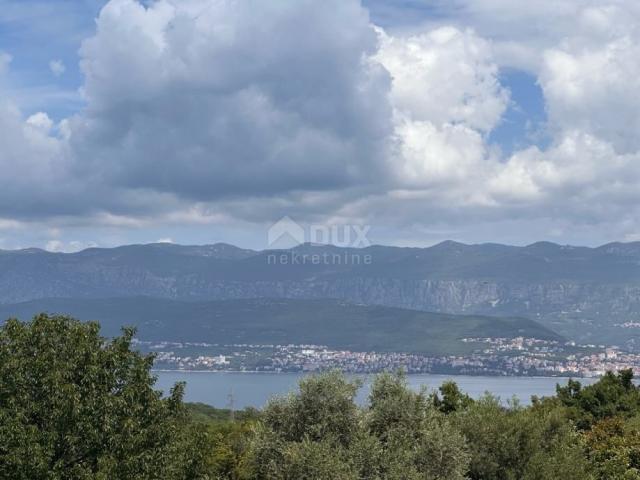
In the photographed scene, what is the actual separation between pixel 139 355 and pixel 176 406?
2661mm

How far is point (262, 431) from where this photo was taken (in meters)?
32.7

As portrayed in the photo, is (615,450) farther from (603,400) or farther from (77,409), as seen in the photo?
(77,409)

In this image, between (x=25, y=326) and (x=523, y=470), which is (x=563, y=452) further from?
(x=25, y=326)

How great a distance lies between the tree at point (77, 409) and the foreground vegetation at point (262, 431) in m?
0.04

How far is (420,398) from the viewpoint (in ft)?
112

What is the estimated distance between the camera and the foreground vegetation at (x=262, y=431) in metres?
26.1

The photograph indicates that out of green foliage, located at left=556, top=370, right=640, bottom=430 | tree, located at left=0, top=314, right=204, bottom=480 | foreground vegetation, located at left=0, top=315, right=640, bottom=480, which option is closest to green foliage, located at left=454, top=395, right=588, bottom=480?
foreground vegetation, located at left=0, top=315, right=640, bottom=480

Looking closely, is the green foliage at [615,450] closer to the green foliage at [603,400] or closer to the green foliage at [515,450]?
the green foliage at [515,450]

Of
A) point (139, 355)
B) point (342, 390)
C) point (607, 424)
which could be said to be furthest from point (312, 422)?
point (607, 424)

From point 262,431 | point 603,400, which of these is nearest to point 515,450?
point 262,431

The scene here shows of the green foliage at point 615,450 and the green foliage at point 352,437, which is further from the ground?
the green foliage at point 352,437

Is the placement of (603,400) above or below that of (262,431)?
below

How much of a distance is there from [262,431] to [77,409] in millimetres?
8754

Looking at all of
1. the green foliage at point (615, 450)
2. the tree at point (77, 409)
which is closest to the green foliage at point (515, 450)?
the green foliage at point (615, 450)
